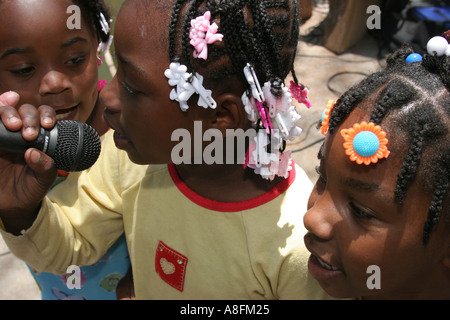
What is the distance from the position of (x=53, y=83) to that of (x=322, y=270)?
1.09 metres

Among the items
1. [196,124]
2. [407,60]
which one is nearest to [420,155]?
[407,60]

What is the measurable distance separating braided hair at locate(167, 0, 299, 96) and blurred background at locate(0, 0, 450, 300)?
2954 mm

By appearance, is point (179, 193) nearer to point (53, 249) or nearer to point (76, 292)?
point (53, 249)

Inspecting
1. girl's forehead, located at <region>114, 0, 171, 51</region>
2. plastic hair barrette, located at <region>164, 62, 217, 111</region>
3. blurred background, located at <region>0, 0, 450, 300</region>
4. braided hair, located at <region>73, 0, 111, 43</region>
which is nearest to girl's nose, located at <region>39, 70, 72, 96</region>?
braided hair, located at <region>73, 0, 111, 43</region>

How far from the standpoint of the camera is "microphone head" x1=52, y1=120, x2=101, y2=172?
1.30 metres

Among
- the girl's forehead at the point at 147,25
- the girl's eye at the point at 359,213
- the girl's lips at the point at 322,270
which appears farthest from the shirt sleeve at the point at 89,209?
the girl's eye at the point at 359,213

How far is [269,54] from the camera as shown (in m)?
1.26

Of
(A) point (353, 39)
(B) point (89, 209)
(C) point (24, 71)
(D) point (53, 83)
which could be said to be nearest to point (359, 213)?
(B) point (89, 209)

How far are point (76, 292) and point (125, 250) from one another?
0.28 m

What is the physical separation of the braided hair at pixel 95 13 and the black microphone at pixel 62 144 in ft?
1.97

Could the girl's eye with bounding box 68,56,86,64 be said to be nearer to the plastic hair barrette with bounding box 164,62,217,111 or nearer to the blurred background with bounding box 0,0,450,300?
the plastic hair barrette with bounding box 164,62,217,111

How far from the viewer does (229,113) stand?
1343 millimetres

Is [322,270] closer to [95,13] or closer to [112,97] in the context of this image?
[112,97]

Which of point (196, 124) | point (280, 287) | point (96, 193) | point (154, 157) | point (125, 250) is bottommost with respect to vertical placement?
point (125, 250)
